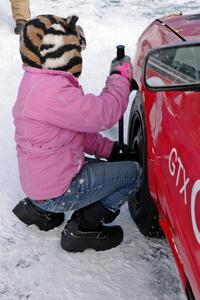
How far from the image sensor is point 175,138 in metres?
1.73

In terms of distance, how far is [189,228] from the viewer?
155cm

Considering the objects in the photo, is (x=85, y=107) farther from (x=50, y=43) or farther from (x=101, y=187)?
(x=101, y=187)

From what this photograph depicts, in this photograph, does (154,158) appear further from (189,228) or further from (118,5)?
(118,5)

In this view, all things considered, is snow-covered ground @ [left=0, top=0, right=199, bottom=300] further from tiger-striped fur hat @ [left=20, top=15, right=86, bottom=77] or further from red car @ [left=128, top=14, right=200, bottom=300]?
tiger-striped fur hat @ [left=20, top=15, right=86, bottom=77]

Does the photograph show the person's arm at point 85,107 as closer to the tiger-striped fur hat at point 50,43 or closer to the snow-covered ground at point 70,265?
the tiger-striped fur hat at point 50,43

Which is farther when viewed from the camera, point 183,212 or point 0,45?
point 0,45

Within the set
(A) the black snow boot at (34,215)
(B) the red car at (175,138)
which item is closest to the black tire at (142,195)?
(B) the red car at (175,138)

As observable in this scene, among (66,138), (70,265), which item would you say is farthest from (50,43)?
(70,265)

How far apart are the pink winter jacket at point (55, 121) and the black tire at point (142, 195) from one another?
0.23 metres

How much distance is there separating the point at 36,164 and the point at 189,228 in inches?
43.0

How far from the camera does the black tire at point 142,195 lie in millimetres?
2483

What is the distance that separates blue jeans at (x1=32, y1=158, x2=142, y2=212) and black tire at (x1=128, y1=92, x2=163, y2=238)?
7 centimetres

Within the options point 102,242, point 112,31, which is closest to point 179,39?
point 102,242

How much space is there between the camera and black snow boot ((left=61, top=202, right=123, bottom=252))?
260cm
